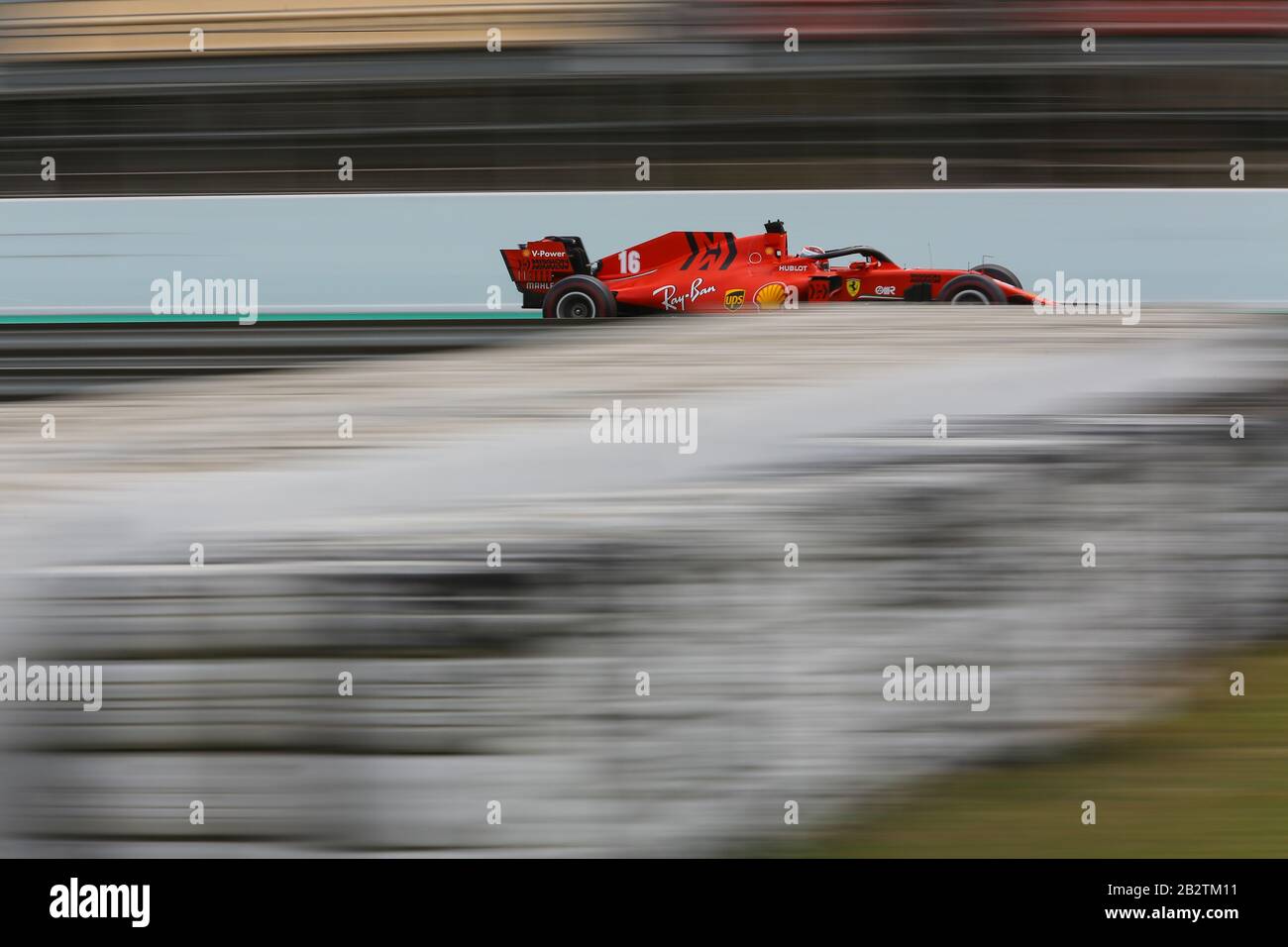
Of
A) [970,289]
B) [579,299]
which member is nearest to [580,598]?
[579,299]

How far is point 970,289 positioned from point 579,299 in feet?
8.47

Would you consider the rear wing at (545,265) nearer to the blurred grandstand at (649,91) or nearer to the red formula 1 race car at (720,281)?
the red formula 1 race car at (720,281)

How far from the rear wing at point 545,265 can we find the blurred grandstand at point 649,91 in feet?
12.9

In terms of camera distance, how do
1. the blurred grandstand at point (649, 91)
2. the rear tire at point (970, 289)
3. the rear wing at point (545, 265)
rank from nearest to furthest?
the blurred grandstand at point (649, 91), the rear tire at point (970, 289), the rear wing at point (545, 265)

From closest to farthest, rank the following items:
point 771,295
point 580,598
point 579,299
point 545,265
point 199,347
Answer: point 580,598, point 199,347, point 771,295, point 579,299, point 545,265

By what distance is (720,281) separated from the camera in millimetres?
6879

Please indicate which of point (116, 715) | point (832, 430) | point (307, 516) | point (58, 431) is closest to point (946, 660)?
point (832, 430)

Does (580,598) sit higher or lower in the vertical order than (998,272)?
lower

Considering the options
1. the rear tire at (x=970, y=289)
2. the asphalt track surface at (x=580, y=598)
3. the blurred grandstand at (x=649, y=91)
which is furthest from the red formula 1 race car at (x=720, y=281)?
the asphalt track surface at (x=580, y=598)

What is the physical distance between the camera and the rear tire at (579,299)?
6.82 metres

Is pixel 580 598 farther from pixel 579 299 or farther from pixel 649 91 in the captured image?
pixel 579 299

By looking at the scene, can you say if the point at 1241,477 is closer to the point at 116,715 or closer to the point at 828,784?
the point at 828,784

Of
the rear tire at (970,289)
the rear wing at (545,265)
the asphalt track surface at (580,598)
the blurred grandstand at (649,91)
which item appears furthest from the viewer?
the rear wing at (545,265)

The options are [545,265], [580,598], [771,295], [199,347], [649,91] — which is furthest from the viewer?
[545,265]
